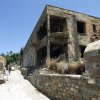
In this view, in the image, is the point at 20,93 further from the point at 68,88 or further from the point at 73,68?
the point at 68,88

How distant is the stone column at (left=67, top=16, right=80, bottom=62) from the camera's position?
59.5ft

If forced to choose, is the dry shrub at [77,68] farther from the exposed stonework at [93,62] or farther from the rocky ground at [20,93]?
the exposed stonework at [93,62]

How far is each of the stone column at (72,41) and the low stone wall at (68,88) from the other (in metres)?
7.30

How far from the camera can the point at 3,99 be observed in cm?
1080

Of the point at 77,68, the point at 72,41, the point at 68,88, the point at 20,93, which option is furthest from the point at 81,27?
the point at 68,88

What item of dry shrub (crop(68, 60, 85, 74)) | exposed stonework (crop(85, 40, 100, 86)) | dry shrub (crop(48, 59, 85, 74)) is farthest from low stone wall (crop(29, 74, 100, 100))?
dry shrub (crop(68, 60, 85, 74))

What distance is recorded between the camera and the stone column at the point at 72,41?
18.1m

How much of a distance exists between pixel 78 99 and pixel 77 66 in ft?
11.6

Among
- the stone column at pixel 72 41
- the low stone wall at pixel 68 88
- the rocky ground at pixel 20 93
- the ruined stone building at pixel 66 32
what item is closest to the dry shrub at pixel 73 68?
the low stone wall at pixel 68 88

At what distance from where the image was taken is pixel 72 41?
18547 millimetres

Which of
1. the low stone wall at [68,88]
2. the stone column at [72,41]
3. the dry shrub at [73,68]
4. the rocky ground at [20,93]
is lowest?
the rocky ground at [20,93]

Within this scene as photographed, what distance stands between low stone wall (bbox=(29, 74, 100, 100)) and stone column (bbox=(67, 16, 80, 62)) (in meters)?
7.30

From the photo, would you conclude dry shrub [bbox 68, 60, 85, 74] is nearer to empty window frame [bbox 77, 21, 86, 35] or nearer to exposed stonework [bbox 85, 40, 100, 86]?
exposed stonework [bbox 85, 40, 100, 86]

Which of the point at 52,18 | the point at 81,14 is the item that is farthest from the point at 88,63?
the point at 81,14
